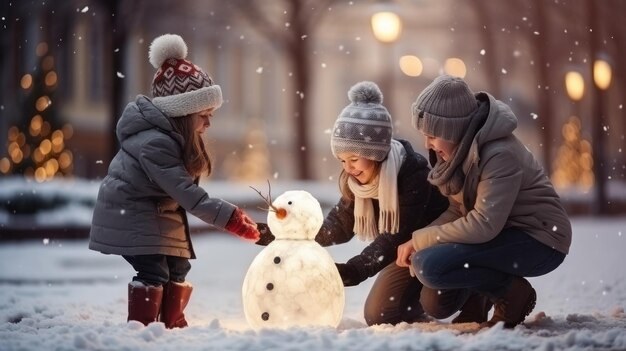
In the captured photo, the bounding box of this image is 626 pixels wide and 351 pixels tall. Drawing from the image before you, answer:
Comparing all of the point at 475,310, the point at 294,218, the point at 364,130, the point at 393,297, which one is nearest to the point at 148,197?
the point at 294,218

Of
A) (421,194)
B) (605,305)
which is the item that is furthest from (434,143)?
(605,305)

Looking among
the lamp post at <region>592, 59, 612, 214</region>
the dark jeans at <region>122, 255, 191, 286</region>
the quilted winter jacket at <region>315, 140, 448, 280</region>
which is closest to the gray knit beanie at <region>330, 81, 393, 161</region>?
the quilted winter jacket at <region>315, 140, 448, 280</region>

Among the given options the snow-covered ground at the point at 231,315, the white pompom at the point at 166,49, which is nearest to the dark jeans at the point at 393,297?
the snow-covered ground at the point at 231,315

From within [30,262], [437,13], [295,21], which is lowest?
[30,262]

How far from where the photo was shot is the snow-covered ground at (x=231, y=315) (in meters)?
5.01

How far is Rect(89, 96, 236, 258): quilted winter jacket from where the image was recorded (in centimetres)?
589

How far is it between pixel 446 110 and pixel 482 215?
24.8 inches

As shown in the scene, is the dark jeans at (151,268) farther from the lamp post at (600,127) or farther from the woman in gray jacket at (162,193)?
the lamp post at (600,127)

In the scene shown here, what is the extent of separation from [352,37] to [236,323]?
153 ft

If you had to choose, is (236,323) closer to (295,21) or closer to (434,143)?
(434,143)

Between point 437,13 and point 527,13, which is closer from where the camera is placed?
point 527,13

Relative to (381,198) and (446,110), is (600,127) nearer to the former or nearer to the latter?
(381,198)

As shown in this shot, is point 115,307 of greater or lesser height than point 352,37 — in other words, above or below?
below

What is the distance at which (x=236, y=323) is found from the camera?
22.1 feet
